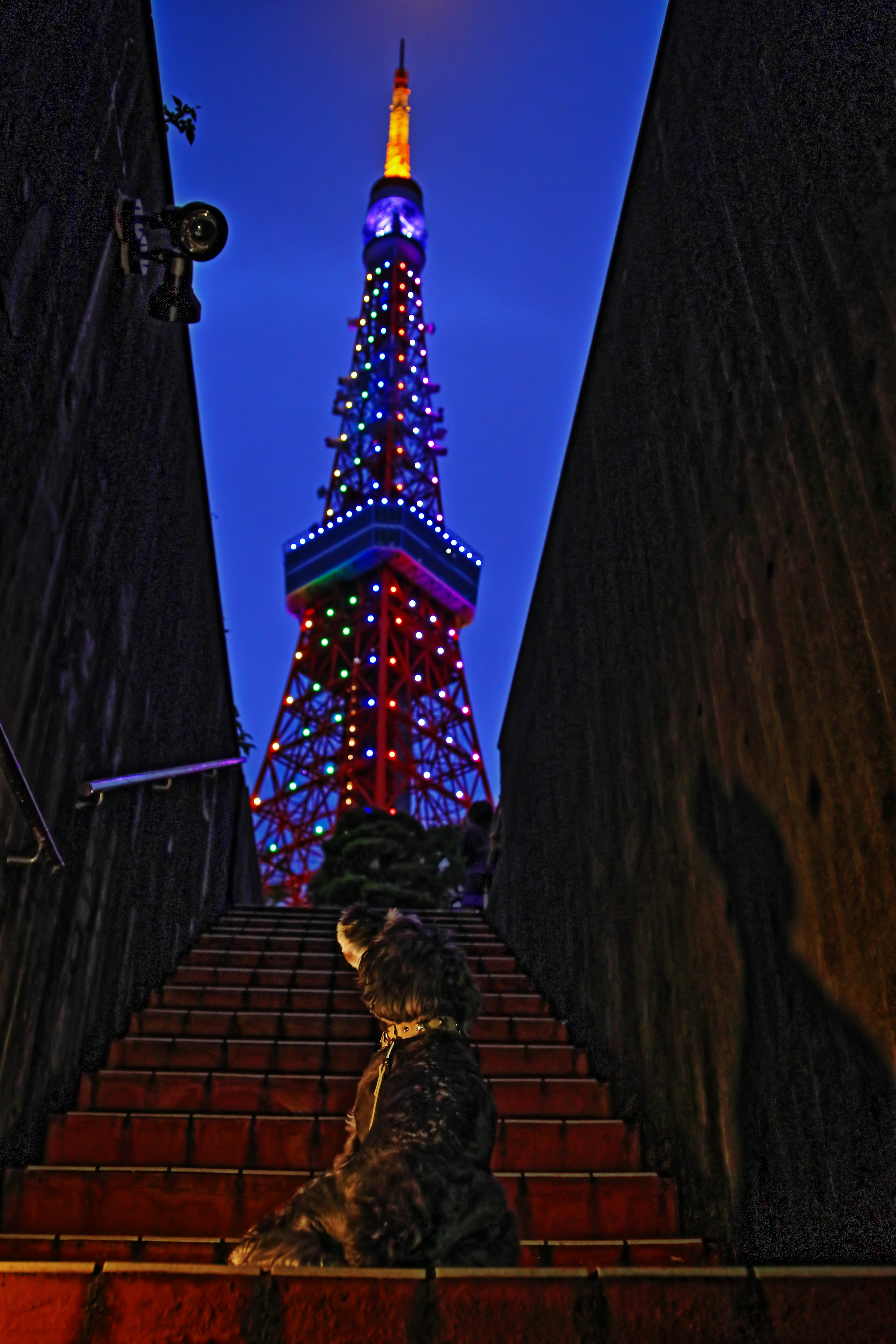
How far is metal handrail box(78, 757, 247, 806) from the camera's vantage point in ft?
9.89

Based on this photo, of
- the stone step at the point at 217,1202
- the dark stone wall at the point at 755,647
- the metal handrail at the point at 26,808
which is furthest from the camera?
→ the stone step at the point at 217,1202

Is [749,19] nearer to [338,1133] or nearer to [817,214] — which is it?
[817,214]

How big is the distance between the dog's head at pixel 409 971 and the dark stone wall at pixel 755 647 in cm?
77

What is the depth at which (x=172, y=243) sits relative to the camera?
326 centimetres

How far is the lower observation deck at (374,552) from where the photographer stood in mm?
29922

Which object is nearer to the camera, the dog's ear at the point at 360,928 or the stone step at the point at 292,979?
the dog's ear at the point at 360,928

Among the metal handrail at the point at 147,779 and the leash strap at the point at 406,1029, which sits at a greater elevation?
the metal handrail at the point at 147,779

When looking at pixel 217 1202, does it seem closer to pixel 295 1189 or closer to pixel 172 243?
pixel 295 1189

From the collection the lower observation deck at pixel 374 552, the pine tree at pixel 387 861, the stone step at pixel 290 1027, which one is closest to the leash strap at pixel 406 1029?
the stone step at pixel 290 1027

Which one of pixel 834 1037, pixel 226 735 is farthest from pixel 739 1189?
pixel 226 735

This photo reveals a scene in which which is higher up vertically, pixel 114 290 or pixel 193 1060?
pixel 114 290

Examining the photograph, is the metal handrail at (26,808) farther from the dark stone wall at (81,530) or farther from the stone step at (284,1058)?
the stone step at (284,1058)

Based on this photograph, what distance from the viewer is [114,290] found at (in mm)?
3156

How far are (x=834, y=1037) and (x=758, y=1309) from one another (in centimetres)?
62
